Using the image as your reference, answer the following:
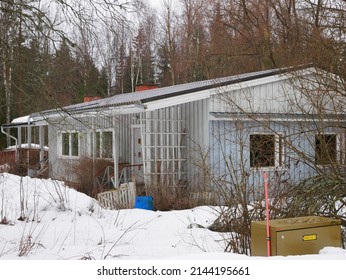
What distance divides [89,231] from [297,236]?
4304 mm

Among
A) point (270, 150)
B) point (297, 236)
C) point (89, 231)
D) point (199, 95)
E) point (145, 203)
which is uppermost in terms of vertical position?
point (199, 95)

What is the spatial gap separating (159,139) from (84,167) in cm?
305

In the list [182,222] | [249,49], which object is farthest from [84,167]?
[249,49]

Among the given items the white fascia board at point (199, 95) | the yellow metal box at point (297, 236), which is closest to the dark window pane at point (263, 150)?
the white fascia board at point (199, 95)

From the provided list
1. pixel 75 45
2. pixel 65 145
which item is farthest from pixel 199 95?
pixel 65 145

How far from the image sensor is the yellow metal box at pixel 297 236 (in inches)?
227

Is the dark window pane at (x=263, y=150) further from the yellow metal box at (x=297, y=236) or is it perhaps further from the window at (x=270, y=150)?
the yellow metal box at (x=297, y=236)

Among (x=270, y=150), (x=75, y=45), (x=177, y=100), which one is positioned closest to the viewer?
(x=75, y=45)

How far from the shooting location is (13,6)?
28.7ft

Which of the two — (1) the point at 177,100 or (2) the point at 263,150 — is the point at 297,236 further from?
(1) the point at 177,100

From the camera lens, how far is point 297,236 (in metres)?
5.81

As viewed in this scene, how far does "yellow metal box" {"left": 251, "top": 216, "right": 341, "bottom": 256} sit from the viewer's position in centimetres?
577

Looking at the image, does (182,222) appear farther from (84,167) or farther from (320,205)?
(84,167)

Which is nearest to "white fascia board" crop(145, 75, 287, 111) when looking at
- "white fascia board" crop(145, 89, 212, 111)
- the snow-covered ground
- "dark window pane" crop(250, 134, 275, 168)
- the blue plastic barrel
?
"white fascia board" crop(145, 89, 212, 111)
